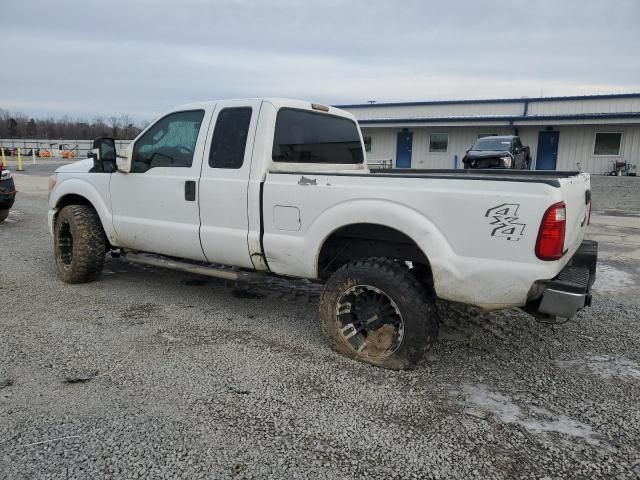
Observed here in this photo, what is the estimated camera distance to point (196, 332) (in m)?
4.22

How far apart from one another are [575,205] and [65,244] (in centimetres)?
522

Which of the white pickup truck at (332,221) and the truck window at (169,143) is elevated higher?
the truck window at (169,143)

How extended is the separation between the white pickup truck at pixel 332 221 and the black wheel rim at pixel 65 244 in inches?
0.5

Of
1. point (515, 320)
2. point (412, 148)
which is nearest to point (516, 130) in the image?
point (412, 148)

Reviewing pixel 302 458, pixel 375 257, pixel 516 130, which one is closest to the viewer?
pixel 302 458

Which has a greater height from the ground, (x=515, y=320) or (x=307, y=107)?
(x=307, y=107)

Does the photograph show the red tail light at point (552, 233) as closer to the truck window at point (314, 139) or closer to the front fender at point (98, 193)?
the truck window at point (314, 139)

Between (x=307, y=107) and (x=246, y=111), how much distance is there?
2.10 feet

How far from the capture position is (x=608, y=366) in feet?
12.0

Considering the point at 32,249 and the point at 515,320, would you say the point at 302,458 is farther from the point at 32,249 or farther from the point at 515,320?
the point at 32,249

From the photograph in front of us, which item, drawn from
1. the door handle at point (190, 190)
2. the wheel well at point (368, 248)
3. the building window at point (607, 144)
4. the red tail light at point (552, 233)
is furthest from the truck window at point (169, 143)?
the building window at point (607, 144)

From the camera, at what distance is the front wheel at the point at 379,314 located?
340 cm

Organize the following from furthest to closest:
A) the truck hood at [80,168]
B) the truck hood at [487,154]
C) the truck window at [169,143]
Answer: the truck hood at [487,154] < the truck hood at [80,168] < the truck window at [169,143]

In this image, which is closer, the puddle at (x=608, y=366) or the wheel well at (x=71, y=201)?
the puddle at (x=608, y=366)
